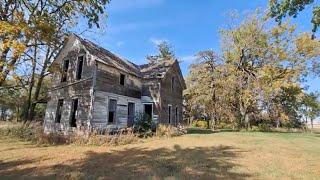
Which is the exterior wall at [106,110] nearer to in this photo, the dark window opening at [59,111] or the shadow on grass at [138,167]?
the dark window opening at [59,111]

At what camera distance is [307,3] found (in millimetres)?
9250

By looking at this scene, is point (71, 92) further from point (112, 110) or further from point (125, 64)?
point (125, 64)

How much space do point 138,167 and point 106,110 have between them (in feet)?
34.2

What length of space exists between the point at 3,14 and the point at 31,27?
12.2 feet

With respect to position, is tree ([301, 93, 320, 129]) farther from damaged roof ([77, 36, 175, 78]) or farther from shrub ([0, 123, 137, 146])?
shrub ([0, 123, 137, 146])

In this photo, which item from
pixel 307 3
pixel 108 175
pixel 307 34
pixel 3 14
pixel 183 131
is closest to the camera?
pixel 108 175

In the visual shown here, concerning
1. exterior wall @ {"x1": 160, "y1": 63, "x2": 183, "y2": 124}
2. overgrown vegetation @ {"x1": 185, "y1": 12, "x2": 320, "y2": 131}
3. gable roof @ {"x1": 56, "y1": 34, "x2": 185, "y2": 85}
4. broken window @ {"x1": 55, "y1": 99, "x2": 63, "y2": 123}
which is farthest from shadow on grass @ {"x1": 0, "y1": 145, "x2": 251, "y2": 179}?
overgrown vegetation @ {"x1": 185, "y1": 12, "x2": 320, "y2": 131}

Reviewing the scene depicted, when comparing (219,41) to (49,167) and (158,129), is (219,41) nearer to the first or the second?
(158,129)

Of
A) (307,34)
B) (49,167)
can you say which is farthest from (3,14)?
(307,34)

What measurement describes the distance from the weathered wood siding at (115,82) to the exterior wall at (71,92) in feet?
2.43

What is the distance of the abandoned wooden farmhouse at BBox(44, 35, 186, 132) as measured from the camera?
733 inches

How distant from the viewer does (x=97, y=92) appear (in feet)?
60.6

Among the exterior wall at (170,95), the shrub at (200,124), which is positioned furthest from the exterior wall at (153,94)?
the shrub at (200,124)

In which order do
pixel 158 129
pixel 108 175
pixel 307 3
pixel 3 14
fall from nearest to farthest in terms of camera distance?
pixel 108 175 < pixel 307 3 < pixel 3 14 < pixel 158 129
